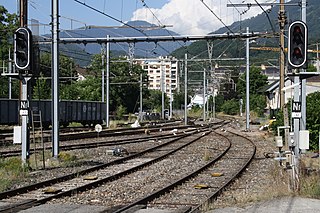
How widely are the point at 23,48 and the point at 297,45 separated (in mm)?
8889

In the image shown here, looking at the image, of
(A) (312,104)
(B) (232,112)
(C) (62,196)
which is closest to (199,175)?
(C) (62,196)

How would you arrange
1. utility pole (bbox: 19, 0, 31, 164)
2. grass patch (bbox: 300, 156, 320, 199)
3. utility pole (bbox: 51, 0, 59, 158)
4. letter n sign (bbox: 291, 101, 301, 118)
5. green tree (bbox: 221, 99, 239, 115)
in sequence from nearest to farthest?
grass patch (bbox: 300, 156, 320, 199) → letter n sign (bbox: 291, 101, 301, 118) → utility pole (bbox: 19, 0, 31, 164) → utility pole (bbox: 51, 0, 59, 158) → green tree (bbox: 221, 99, 239, 115)

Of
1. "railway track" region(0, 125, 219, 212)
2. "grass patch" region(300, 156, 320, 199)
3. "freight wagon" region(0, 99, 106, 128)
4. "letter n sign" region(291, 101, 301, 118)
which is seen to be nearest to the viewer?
"railway track" region(0, 125, 219, 212)

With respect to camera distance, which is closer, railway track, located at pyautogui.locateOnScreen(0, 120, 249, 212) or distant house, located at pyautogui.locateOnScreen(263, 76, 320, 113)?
railway track, located at pyautogui.locateOnScreen(0, 120, 249, 212)

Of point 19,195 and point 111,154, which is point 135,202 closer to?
point 19,195

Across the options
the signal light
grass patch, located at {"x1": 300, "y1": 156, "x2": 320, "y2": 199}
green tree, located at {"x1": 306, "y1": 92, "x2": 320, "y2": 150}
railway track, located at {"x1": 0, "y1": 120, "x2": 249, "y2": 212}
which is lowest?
railway track, located at {"x1": 0, "y1": 120, "x2": 249, "y2": 212}

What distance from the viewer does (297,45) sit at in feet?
41.8

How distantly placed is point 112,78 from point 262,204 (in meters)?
77.6

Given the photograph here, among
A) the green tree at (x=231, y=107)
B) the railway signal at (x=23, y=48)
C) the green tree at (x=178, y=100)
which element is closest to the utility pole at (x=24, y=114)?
the railway signal at (x=23, y=48)

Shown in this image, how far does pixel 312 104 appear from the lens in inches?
1118

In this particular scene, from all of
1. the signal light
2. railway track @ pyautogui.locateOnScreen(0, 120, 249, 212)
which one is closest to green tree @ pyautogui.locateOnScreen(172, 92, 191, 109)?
railway track @ pyautogui.locateOnScreen(0, 120, 249, 212)

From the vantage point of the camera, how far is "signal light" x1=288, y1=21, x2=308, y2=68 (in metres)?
12.7

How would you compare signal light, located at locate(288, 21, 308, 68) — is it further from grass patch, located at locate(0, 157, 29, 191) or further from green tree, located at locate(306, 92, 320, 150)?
green tree, located at locate(306, 92, 320, 150)

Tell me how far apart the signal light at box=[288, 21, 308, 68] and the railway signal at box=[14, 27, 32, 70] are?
27.9ft
